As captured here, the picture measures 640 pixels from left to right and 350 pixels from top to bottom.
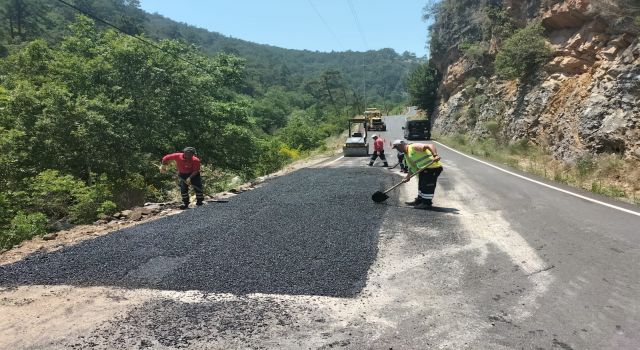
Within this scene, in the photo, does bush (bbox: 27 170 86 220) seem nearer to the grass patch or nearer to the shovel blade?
the shovel blade

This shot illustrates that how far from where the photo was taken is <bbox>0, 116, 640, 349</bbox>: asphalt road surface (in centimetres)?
→ 333

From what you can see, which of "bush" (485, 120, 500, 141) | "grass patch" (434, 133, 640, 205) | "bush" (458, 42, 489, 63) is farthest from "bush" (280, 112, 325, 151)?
"grass patch" (434, 133, 640, 205)

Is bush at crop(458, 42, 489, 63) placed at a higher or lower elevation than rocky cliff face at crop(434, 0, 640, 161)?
higher

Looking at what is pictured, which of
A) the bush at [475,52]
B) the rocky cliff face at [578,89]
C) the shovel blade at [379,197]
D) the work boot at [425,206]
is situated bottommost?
the work boot at [425,206]

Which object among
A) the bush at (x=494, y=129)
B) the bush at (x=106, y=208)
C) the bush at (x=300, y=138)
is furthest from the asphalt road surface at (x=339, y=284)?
the bush at (x=300, y=138)

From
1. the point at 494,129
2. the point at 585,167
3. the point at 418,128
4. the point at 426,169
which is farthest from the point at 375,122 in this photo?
the point at 426,169

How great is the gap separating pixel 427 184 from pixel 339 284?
466 centimetres

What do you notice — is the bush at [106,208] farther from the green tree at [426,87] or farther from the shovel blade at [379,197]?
the green tree at [426,87]

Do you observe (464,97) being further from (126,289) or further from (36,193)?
(126,289)

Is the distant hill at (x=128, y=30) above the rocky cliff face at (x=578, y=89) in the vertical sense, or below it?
above

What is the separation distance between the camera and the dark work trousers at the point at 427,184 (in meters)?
8.47

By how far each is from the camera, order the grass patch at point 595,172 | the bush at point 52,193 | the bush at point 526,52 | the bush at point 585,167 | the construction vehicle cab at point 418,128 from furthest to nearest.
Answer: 1. the construction vehicle cab at point 418,128
2. the bush at point 526,52
3. the bush at point 585,167
4. the bush at point 52,193
5. the grass patch at point 595,172

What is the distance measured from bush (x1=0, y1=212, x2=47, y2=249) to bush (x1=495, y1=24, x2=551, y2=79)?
2346 cm

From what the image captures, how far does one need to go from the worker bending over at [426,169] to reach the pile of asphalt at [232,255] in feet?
3.03
